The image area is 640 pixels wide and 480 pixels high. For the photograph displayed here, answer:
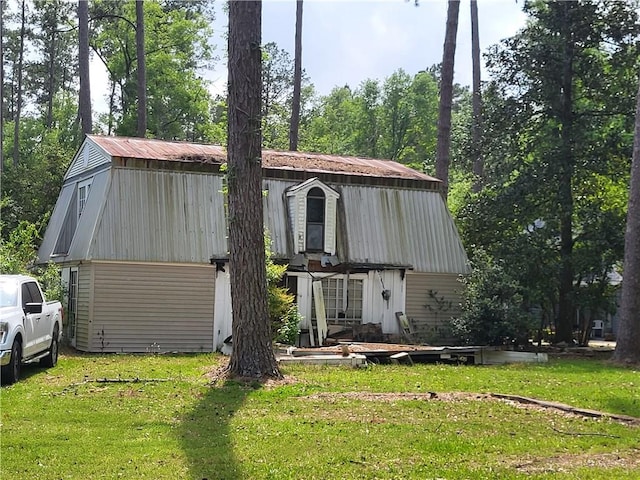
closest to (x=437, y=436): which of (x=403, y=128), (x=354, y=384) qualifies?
(x=354, y=384)

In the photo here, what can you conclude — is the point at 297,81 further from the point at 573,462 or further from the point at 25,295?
the point at 573,462

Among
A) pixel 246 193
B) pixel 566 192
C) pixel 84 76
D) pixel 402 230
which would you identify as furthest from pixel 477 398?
pixel 84 76

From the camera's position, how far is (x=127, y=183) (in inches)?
758

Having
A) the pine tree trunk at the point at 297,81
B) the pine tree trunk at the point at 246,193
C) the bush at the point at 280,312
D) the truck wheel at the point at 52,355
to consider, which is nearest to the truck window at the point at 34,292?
the truck wheel at the point at 52,355

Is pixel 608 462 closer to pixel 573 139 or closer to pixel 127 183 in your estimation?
pixel 127 183

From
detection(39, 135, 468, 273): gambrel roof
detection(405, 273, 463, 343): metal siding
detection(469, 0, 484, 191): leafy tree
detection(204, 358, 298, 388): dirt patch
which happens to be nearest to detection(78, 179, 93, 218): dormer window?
detection(39, 135, 468, 273): gambrel roof

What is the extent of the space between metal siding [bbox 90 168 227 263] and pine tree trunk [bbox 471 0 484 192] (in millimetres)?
8605

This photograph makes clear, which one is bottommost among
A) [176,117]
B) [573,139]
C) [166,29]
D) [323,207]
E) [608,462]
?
[608,462]

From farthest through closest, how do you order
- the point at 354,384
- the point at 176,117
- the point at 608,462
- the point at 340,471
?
the point at 176,117 → the point at 354,384 → the point at 608,462 → the point at 340,471

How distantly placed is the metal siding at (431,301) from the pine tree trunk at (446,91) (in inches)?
175

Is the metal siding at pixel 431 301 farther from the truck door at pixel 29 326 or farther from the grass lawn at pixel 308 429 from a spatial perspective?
the truck door at pixel 29 326

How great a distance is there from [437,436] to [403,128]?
43.9 meters

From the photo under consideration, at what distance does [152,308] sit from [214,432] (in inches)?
424

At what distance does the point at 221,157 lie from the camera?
21.2 meters
